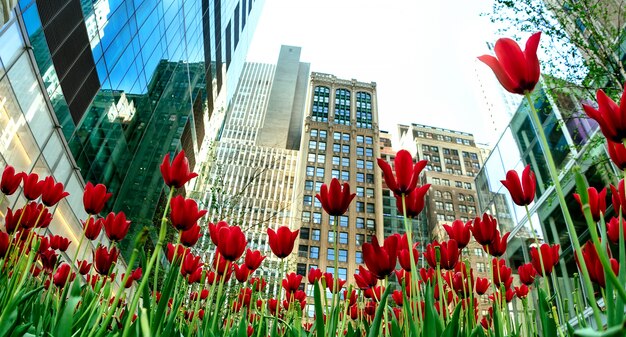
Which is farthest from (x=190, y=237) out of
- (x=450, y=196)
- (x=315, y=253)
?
(x=450, y=196)

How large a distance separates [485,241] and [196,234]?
1682 millimetres

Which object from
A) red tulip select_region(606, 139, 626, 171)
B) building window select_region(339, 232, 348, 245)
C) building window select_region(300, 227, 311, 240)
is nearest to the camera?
red tulip select_region(606, 139, 626, 171)

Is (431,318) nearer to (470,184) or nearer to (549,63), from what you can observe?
(549,63)

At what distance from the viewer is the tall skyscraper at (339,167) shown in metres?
58.8

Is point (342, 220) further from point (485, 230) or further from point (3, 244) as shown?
point (485, 230)

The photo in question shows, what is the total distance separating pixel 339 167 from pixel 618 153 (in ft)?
225

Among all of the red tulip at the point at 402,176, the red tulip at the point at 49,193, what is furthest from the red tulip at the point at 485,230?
the red tulip at the point at 49,193

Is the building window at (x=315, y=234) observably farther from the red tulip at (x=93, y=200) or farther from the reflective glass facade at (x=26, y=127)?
the red tulip at (x=93, y=200)

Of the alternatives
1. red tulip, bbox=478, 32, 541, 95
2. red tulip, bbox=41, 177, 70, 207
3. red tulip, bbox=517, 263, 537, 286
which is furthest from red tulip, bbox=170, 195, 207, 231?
red tulip, bbox=517, 263, 537, 286

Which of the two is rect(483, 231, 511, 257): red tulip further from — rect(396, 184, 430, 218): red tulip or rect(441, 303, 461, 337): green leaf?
rect(441, 303, 461, 337): green leaf

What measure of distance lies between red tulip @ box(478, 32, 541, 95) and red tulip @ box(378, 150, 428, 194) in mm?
542

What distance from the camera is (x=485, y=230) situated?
2236 millimetres

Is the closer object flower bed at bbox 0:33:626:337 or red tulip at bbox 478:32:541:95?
flower bed at bbox 0:33:626:337

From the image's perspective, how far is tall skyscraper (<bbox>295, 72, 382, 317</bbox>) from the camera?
58.8 m
